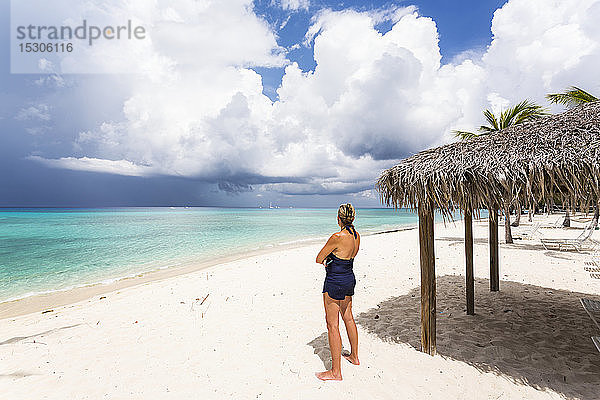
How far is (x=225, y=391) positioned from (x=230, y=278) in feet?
18.1

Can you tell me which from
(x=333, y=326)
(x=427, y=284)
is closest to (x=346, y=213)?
(x=333, y=326)

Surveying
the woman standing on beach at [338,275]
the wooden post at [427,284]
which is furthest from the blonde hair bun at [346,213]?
the wooden post at [427,284]

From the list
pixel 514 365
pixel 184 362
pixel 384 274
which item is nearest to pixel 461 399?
pixel 514 365

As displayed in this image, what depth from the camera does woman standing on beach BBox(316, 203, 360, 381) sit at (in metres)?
3.12

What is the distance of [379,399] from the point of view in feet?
9.80

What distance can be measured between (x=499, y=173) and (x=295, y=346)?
325 cm

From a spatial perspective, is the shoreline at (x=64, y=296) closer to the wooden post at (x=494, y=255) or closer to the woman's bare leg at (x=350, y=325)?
the woman's bare leg at (x=350, y=325)

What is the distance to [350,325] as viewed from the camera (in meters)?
3.39

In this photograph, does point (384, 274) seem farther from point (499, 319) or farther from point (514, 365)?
point (514, 365)

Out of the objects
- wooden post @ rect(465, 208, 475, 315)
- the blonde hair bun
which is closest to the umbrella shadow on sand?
wooden post @ rect(465, 208, 475, 315)

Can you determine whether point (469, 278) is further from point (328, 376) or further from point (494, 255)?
point (328, 376)

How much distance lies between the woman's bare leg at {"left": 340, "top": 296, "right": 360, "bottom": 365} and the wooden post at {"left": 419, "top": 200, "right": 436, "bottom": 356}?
0.96 m

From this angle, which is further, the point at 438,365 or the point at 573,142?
the point at 438,365

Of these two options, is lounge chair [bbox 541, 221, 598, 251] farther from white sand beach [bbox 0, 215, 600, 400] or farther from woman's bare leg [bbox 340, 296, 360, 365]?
woman's bare leg [bbox 340, 296, 360, 365]
